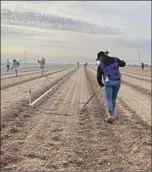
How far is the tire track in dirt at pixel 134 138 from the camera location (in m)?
12.3

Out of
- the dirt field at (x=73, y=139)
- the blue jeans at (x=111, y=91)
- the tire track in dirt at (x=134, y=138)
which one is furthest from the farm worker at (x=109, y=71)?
the tire track in dirt at (x=134, y=138)

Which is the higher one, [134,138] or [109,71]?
[109,71]

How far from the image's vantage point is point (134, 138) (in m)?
15.1

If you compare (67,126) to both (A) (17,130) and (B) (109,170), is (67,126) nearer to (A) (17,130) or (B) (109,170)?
(A) (17,130)

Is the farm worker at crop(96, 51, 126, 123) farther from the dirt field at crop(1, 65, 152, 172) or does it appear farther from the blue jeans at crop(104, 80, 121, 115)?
the dirt field at crop(1, 65, 152, 172)

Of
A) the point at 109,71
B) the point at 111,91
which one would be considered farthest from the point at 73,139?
the point at 109,71

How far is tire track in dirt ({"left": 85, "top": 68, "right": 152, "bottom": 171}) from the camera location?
12.3 meters

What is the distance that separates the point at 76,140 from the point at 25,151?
208 centimetres

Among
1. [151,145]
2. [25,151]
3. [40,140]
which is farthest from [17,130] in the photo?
[151,145]

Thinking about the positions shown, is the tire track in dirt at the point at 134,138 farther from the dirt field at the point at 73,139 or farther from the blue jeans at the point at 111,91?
the blue jeans at the point at 111,91

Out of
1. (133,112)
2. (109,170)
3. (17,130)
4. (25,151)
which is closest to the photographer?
(109,170)

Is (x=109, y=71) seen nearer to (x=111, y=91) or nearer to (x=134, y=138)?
(x=111, y=91)

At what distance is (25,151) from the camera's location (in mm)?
12914

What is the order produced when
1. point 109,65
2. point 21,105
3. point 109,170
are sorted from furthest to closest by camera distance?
point 21,105 → point 109,170 → point 109,65
